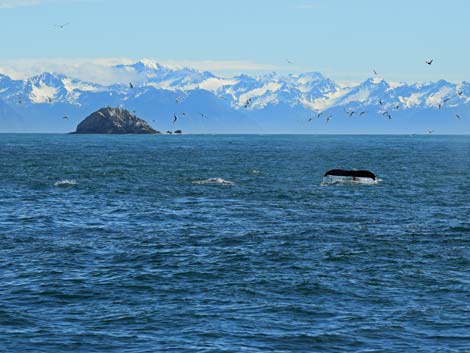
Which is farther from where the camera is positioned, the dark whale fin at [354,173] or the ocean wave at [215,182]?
the dark whale fin at [354,173]

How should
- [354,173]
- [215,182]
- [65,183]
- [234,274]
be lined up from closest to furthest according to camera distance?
[234,274], [65,183], [215,182], [354,173]

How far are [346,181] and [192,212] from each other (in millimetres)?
32181

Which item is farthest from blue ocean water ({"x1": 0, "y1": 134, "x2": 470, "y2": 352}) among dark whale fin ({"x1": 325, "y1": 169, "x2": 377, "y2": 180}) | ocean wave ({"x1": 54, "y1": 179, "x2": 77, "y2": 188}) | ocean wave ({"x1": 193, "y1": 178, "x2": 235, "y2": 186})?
dark whale fin ({"x1": 325, "y1": 169, "x2": 377, "y2": 180})

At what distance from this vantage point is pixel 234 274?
1476 inches

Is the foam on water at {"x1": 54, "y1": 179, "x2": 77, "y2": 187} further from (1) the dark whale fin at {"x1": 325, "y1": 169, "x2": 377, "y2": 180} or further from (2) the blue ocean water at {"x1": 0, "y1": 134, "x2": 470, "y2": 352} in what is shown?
(1) the dark whale fin at {"x1": 325, "y1": 169, "x2": 377, "y2": 180}

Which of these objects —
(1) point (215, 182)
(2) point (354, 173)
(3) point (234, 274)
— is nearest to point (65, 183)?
(1) point (215, 182)

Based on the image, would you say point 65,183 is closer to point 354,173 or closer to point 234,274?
point 354,173

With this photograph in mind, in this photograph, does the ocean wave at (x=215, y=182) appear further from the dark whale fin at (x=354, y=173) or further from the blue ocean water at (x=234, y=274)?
the blue ocean water at (x=234, y=274)

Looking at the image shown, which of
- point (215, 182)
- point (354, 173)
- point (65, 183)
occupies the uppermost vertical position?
point (354, 173)

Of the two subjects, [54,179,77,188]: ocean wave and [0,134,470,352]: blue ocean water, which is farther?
[54,179,77,188]: ocean wave

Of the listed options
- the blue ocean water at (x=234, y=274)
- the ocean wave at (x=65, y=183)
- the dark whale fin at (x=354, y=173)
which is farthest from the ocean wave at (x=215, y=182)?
the blue ocean water at (x=234, y=274)

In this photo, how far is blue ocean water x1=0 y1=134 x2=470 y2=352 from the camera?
28.2m

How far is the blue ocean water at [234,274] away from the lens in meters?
28.2

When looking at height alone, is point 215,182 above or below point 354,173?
below
